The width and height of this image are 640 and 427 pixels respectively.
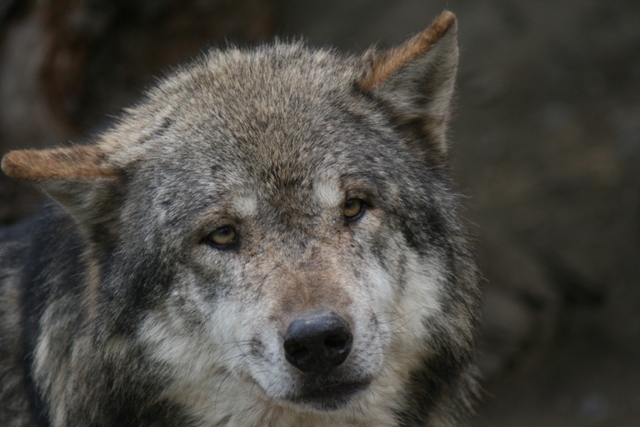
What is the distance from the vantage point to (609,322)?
10.2 m

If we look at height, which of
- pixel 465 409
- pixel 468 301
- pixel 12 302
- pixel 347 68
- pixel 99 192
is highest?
pixel 347 68

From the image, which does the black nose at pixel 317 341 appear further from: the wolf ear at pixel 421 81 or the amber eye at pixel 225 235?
the wolf ear at pixel 421 81

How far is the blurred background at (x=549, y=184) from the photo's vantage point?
32.6 feet

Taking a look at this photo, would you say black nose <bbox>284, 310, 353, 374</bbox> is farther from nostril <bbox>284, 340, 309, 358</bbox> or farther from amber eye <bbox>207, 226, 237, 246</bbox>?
amber eye <bbox>207, 226, 237, 246</bbox>

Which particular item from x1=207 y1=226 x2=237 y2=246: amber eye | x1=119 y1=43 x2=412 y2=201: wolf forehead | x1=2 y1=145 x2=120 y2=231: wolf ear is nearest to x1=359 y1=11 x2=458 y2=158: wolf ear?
x1=119 y1=43 x2=412 y2=201: wolf forehead

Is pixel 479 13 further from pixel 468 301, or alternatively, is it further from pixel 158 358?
pixel 158 358

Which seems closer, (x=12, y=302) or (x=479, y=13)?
(x=12, y=302)

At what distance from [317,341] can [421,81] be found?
1975mm

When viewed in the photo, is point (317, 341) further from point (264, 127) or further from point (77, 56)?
point (77, 56)

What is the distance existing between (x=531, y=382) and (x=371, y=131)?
5.87 m

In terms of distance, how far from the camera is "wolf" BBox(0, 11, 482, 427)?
4.46 metres

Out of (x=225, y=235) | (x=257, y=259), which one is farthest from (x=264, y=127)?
(x=257, y=259)

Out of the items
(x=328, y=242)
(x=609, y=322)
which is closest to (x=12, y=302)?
(x=328, y=242)

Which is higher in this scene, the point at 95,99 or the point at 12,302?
the point at 95,99
